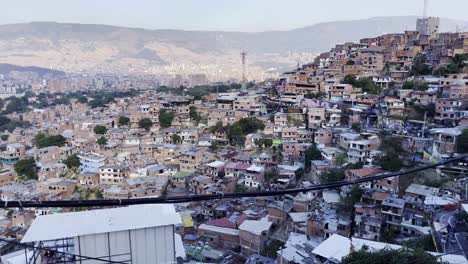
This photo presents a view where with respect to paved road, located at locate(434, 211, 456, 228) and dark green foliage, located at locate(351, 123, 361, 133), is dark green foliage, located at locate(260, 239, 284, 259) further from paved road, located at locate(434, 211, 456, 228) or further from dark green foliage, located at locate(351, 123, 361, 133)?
dark green foliage, located at locate(351, 123, 361, 133)

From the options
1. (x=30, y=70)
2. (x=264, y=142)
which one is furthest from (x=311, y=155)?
(x=30, y=70)

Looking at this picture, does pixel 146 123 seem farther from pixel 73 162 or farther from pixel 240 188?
pixel 240 188

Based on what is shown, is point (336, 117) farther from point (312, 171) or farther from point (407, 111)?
point (312, 171)

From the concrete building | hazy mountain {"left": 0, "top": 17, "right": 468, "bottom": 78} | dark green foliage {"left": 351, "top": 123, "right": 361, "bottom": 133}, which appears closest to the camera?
dark green foliage {"left": 351, "top": 123, "right": 361, "bottom": 133}

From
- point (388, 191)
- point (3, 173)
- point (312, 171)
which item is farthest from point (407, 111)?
point (3, 173)

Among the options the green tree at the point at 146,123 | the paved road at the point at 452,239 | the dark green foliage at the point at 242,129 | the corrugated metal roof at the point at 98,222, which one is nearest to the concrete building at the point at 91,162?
the green tree at the point at 146,123

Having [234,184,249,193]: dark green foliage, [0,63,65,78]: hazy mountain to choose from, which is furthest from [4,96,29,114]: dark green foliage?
[0,63,65,78]: hazy mountain
